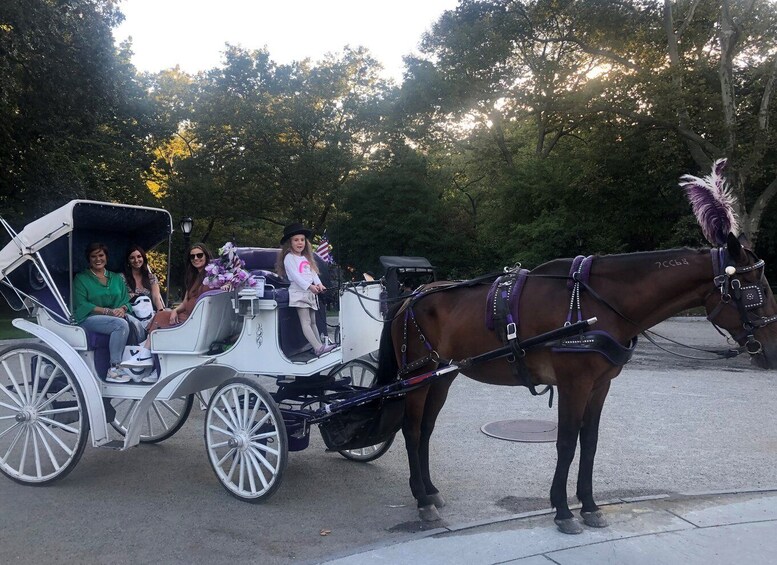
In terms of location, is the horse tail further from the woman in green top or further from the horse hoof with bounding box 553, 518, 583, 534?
the woman in green top

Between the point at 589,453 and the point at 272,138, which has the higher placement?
the point at 272,138

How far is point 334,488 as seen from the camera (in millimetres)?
5539

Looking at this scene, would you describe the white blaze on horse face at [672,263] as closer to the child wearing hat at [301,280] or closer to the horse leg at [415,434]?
the horse leg at [415,434]

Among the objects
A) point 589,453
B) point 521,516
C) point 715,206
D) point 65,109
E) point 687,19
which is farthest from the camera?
point 687,19

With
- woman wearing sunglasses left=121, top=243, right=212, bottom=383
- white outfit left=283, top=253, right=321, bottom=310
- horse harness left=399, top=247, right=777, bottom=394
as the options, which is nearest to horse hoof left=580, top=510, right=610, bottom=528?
horse harness left=399, top=247, right=777, bottom=394

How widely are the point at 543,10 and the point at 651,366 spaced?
18.8m

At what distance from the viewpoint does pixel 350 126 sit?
112ft

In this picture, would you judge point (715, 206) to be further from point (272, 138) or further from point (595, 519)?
point (272, 138)

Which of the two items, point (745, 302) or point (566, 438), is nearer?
point (745, 302)

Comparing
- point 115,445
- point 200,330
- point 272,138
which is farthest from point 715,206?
point 272,138

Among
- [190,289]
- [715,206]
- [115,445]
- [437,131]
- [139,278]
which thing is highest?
[437,131]

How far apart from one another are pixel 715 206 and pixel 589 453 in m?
1.96

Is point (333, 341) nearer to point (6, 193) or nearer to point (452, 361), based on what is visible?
point (452, 361)

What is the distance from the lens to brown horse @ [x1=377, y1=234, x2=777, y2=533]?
13.2 ft
